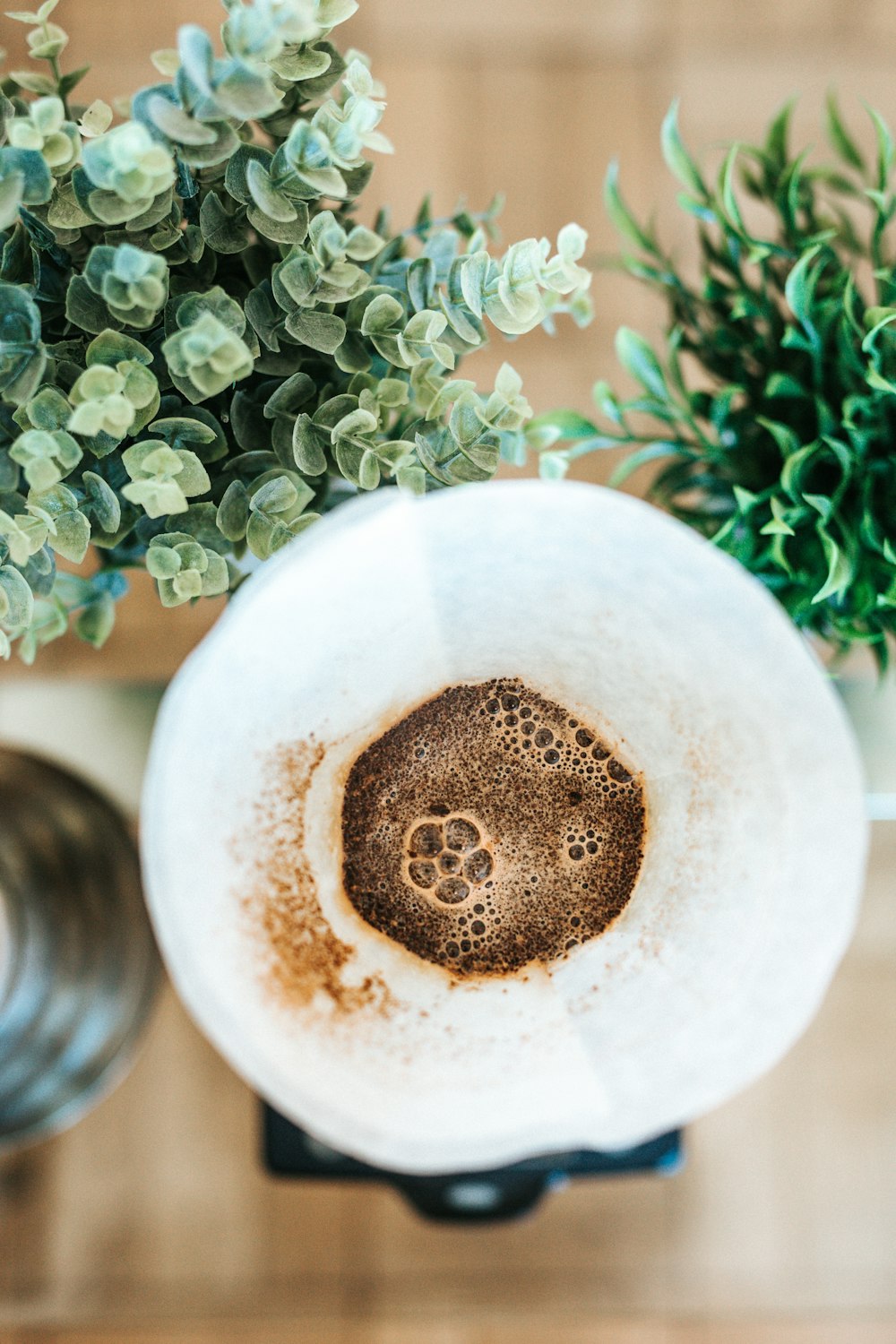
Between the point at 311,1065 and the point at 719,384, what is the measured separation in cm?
56

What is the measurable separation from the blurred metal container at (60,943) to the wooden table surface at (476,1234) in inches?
13.8

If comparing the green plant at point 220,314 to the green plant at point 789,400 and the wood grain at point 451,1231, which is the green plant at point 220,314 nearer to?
the green plant at point 789,400

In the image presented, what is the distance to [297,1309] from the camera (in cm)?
116

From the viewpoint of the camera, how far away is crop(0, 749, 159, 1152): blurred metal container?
2.48ft

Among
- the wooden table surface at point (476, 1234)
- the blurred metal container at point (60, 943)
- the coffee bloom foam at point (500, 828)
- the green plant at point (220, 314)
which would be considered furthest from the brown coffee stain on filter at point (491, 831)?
the wooden table surface at point (476, 1234)

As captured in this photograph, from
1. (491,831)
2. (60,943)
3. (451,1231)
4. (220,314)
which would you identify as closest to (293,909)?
(491,831)

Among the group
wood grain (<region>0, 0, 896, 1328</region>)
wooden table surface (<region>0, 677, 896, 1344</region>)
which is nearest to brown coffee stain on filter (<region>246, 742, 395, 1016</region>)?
wood grain (<region>0, 0, 896, 1328</region>)

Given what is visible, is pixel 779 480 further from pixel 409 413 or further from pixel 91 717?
pixel 91 717

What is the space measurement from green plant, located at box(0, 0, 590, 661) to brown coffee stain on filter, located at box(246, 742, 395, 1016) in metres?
0.11

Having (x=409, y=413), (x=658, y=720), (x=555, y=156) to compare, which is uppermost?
(x=555, y=156)

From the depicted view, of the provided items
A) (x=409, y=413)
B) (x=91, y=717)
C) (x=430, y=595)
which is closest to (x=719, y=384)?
(x=409, y=413)

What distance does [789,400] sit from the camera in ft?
2.27

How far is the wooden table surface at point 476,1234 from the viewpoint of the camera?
1151mm

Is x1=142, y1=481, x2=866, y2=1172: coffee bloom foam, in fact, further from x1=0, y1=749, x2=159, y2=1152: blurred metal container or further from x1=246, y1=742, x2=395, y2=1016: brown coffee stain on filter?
x1=0, y1=749, x2=159, y2=1152: blurred metal container
